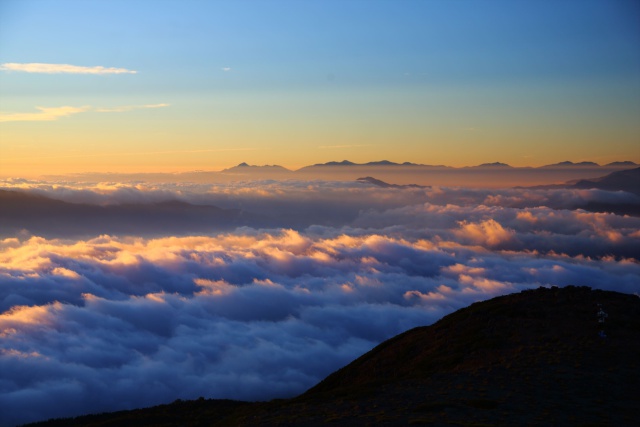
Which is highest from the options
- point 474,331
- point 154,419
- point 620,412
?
point 474,331

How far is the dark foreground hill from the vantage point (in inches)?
1602

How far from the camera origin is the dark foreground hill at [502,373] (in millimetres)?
40688

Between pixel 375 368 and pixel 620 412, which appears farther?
pixel 375 368

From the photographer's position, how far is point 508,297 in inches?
3282

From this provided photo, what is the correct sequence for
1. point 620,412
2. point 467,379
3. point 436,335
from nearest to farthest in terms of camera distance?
point 620,412
point 467,379
point 436,335

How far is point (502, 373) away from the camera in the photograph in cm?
5091

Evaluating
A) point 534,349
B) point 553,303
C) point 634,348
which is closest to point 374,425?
point 534,349

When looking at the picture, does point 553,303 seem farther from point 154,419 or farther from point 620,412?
point 154,419

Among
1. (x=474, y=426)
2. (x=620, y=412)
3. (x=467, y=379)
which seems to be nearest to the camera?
(x=474, y=426)

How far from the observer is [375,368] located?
243 ft

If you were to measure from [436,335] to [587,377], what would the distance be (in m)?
29.5

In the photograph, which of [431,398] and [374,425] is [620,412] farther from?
[374,425]

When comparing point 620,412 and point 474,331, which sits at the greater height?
point 474,331

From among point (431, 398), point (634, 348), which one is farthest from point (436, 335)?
point (431, 398)
